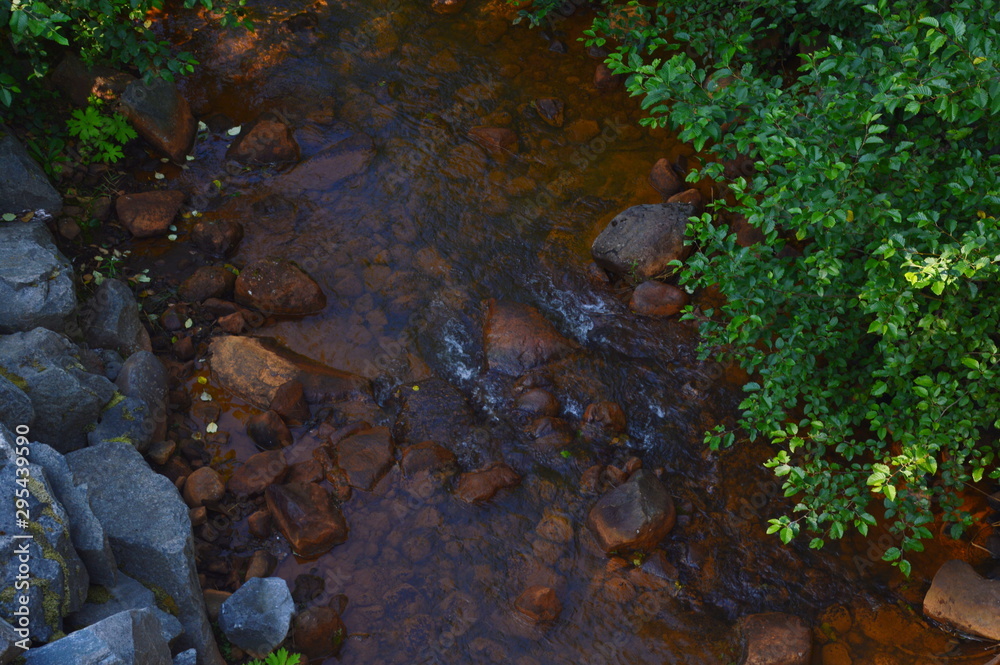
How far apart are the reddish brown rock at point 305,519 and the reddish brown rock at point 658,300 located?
306cm

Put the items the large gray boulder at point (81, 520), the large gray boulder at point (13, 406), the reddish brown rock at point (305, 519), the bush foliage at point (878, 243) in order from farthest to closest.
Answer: the reddish brown rock at point (305, 519) → the large gray boulder at point (13, 406) → the large gray boulder at point (81, 520) → the bush foliage at point (878, 243)

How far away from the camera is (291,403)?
565 cm

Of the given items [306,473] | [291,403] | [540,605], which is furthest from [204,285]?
[540,605]

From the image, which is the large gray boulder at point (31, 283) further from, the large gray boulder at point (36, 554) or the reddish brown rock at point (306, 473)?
the reddish brown rock at point (306, 473)

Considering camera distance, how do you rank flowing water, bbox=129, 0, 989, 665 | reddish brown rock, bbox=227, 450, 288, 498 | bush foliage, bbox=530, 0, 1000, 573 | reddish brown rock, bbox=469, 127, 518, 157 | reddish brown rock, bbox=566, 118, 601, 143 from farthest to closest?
reddish brown rock, bbox=566, 118, 601, 143, reddish brown rock, bbox=469, 127, 518, 157, reddish brown rock, bbox=227, 450, 288, 498, flowing water, bbox=129, 0, 989, 665, bush foliage, bbox=530, 0, 1000, 573

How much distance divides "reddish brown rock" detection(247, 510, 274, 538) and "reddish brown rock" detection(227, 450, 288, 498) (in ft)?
0.66

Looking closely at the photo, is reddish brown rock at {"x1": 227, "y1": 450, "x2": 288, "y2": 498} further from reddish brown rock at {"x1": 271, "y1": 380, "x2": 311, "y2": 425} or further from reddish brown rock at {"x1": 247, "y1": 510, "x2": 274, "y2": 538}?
reddish brown rock at {"x1": 271, "y1": 380, "x2": 311, "y2": 425}

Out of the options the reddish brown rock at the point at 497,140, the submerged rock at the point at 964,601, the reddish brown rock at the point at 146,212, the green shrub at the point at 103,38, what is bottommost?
the submerged rock at the point at 964,601

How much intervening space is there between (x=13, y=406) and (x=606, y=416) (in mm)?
3937

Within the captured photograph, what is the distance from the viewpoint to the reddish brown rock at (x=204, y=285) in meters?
6.25

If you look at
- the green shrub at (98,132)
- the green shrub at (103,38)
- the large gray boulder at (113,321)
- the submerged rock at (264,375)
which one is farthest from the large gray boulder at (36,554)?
the green shrub at (98,132)

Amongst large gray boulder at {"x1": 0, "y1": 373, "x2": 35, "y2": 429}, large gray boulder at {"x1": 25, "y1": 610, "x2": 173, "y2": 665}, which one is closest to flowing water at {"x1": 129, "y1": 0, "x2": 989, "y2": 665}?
large gray boulder at {"x1": 0, "y1": 373, "x2": 35, "y2": 429}

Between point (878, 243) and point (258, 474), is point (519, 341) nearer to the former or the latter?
point (258, 474)

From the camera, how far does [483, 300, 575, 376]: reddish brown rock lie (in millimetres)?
6133
